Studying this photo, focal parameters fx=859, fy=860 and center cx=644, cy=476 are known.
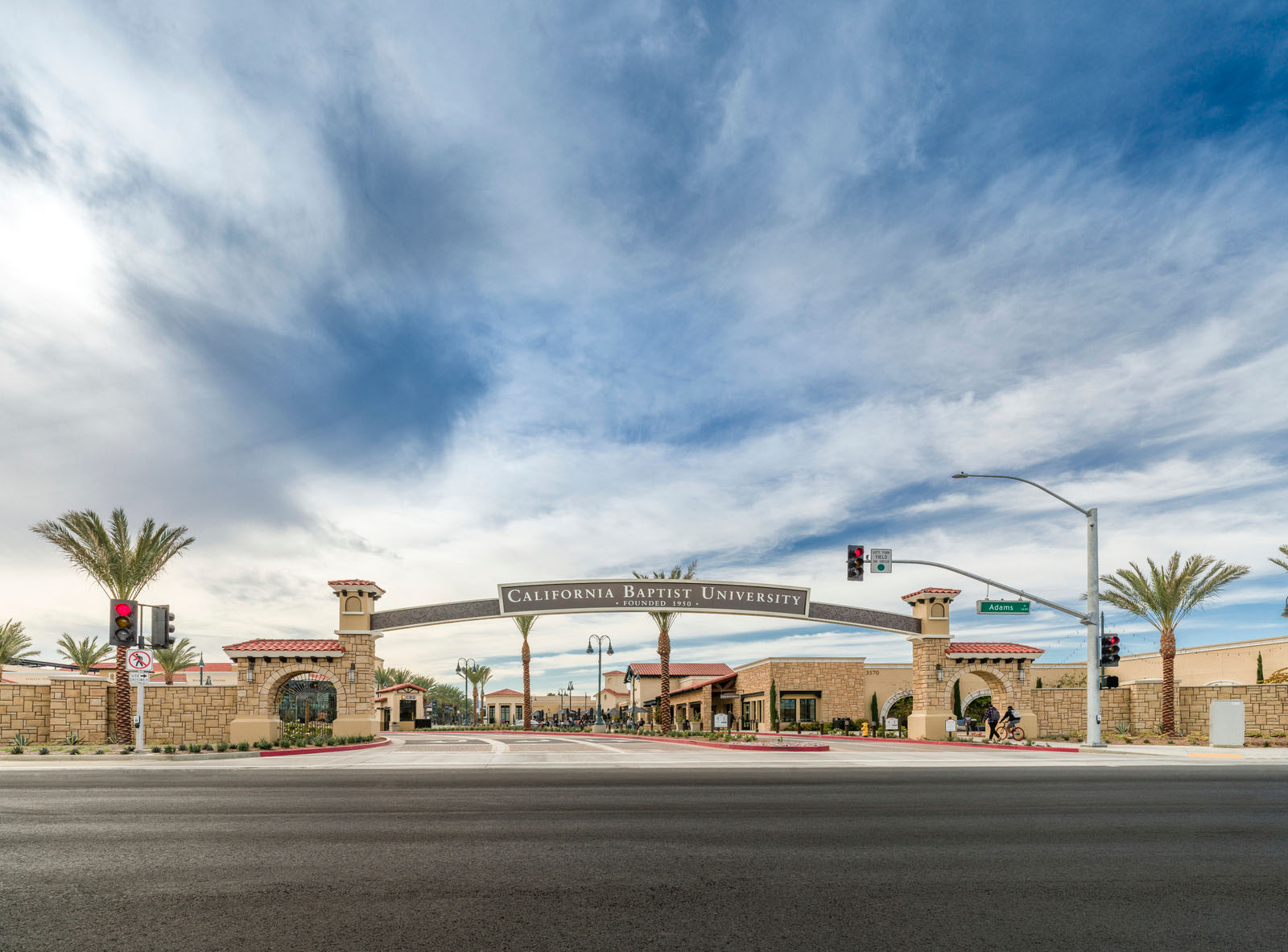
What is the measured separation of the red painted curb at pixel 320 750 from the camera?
86.1 feet

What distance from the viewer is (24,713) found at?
32.2m

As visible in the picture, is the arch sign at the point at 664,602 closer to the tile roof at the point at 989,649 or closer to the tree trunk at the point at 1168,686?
the tile roof at the point at 989,649

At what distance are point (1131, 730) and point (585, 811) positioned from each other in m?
36.9

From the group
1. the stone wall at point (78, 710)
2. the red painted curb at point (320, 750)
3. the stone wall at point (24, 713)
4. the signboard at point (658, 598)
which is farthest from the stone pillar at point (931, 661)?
the stone wall at point (24, 713)

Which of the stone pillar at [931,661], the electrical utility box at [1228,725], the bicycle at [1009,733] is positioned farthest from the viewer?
the stone pillar at [931,661]

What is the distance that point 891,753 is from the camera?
1044 inches

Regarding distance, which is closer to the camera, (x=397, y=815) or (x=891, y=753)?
(x=397, y=815)

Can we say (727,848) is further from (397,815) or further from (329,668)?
(329,668)

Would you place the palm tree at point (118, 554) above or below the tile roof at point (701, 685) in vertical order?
above

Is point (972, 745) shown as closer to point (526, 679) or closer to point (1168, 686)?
point (1168, 686)

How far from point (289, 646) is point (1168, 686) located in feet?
122

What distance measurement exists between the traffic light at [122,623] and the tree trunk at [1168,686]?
39.0 m

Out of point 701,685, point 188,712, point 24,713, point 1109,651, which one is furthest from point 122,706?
point 701,685

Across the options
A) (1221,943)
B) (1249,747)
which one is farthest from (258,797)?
(1249,747)
